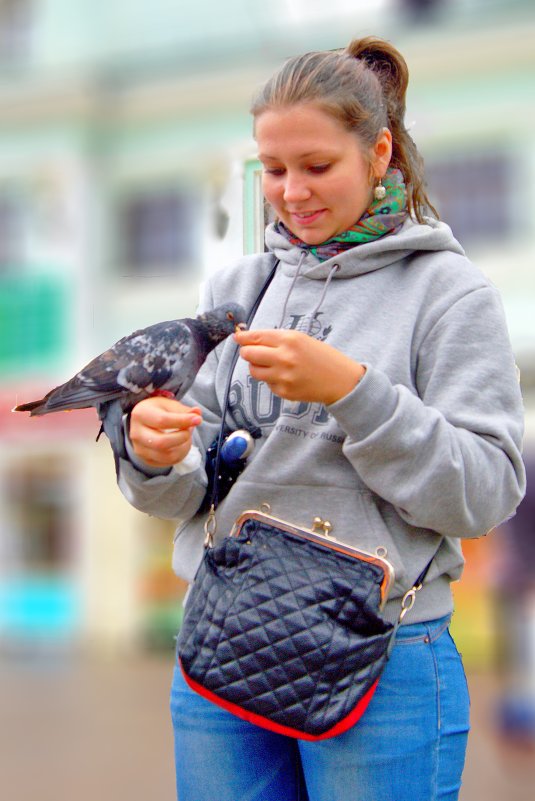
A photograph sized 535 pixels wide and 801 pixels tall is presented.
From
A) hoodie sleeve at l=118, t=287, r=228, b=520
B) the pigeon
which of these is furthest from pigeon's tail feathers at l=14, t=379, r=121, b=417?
hoodie sleeve at l=118, t=287, r=228, b=520

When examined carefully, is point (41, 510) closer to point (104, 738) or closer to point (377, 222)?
point (104, 738)

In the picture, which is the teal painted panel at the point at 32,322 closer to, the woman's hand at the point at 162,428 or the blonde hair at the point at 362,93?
the blonde hair at the point at 362,93

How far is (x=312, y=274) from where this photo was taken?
154cm

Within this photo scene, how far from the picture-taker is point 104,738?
8.20m

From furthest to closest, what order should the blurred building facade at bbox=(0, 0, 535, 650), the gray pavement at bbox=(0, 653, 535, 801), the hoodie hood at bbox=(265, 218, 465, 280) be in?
the blurred building facade at bbox=(0, 0, 535, 650), the gray pavement at bbox=(0, 653, 535, 801), the hoodie hood at bbox=(265, 218, 465, 280)

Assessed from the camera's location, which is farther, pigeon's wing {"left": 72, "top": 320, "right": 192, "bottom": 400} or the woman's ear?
the woman's ear

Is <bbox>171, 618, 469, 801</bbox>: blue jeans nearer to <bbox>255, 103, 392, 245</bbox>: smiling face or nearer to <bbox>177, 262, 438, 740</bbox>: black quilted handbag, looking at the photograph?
<bbox>177, 262, 438, 740</bbox>: black quilted handbag

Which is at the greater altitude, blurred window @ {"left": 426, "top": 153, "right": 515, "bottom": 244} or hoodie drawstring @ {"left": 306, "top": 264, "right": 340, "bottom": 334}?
hoodie drawstring @ {"left": 306, "top": 264, "right": 340, "bottom": 334}

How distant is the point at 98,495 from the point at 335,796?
1131 centimetres

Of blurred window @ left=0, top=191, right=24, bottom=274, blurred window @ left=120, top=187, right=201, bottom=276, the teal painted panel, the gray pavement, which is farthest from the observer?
blurred window @ left=0, top=191, right=24, bottom=274

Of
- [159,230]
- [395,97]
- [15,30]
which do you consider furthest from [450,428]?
[15,30]

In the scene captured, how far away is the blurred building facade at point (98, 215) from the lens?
37.6 feet

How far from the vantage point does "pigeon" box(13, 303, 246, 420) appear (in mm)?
1392

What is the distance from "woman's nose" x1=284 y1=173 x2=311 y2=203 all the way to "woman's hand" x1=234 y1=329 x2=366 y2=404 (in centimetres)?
23
